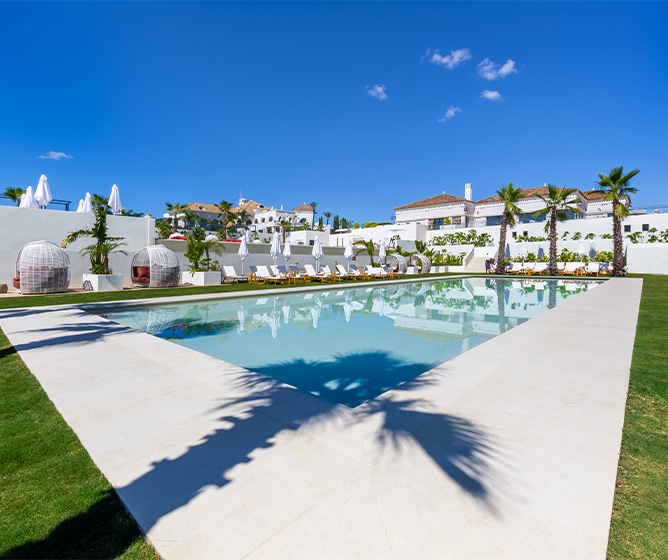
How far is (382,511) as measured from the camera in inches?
71.3

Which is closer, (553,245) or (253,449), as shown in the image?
(253,449)

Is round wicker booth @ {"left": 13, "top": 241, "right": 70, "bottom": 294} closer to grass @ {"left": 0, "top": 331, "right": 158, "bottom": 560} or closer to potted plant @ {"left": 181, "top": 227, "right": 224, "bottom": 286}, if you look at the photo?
potted plant @ {"left": 181, "top": 227, "right": 224, "bottom": 286}

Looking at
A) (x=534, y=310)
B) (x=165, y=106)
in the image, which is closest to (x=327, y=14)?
(x=165, y=106)

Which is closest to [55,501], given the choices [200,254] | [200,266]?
[200,254]

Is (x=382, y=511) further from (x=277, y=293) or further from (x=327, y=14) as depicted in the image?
(x=327, y=14)

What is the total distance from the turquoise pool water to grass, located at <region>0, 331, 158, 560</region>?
2.73 metres

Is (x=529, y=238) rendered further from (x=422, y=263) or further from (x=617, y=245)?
(x=422, y=263)

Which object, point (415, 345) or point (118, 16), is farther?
point (118, 16)

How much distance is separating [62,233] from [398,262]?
2293 centimetres

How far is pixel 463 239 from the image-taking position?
134ft

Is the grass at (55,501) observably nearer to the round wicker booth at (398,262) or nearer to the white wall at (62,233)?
the white wall at (62,233)

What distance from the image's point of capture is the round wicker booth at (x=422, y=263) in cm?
3130

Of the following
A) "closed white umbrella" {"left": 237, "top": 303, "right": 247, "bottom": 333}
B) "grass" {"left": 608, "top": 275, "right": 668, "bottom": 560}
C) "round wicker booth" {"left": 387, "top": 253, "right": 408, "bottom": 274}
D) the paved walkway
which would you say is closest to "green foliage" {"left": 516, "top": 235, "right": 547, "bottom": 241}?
"round wicker booth" {"left": 387, "top": 253, "right": 408, "bottom": 274}

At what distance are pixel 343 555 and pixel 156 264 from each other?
17918mm
